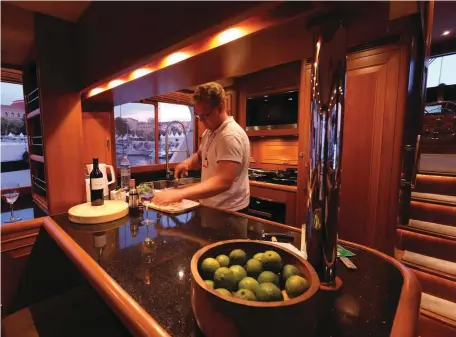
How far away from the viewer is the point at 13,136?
2.77 metres

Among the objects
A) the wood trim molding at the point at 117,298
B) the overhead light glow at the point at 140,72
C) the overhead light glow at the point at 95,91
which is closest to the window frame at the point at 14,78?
the overhead light glow at the point at 95,91

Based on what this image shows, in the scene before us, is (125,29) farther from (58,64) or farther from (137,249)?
(137,249)

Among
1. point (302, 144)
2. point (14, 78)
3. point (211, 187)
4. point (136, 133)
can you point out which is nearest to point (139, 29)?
point (211, 187)

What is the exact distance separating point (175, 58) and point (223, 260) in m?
1.01

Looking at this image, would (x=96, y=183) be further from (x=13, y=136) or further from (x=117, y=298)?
(x=13, y=136)

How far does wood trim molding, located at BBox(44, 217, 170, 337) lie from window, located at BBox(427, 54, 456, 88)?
4.19 m

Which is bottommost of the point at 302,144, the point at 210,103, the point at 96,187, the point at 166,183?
the point at 166,183

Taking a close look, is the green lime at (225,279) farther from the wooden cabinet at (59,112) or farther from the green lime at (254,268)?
the wooden cabinet at (59,112)

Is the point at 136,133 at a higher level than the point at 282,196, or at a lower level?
higher

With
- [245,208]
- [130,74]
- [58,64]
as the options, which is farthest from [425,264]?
[58,64]

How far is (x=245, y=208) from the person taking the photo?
1.77 meters

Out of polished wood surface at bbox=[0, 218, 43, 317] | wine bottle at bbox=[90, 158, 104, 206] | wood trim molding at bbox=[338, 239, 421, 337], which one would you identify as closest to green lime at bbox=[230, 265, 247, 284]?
wood trim molding at bbox=[338, 239, 421, 337]

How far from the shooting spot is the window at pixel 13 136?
271 cm

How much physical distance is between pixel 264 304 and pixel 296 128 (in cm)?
275
